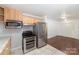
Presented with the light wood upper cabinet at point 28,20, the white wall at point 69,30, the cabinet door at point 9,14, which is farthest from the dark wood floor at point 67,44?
the cabinet door at point 9,14

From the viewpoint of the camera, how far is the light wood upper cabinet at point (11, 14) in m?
2.09

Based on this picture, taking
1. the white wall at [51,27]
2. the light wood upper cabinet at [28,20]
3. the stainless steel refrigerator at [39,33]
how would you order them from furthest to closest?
the stainless steel refrigerator at [39,33], the light wood upper cabinet at [28,20], the white wall at [51,27]

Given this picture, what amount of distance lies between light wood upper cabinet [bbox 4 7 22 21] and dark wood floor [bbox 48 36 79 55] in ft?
3.16

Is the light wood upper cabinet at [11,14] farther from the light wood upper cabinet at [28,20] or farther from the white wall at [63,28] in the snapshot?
the white wall at [63,28]

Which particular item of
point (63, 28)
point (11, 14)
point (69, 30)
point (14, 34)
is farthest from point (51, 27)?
point (14, 34)

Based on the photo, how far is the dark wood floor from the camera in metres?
2.18

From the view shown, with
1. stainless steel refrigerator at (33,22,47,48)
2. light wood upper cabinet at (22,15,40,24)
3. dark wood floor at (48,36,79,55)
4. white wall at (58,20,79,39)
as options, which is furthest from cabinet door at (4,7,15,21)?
white wall at (58,20,79,39)

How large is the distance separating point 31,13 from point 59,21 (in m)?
0.66

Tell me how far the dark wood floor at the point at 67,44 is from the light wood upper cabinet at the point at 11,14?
3.16 ft

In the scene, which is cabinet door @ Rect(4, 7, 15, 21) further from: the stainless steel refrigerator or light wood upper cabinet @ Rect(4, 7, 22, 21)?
the stainless steel refrigerator

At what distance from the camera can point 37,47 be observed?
2.55 m

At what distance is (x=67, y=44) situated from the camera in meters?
2.31

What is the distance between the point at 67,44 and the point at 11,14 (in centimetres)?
157
